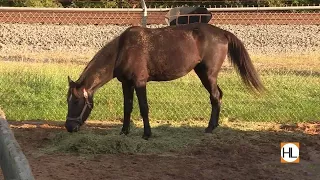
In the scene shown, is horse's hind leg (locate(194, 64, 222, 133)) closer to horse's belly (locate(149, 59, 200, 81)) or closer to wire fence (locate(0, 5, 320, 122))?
horse's belly (locate(149, 59, 200, 81))

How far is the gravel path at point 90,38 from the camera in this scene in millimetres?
17523

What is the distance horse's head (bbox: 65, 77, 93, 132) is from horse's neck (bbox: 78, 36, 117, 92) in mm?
→ 153

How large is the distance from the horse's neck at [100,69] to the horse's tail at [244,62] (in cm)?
179

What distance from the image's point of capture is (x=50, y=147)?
6371 mm

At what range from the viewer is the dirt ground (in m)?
5.19

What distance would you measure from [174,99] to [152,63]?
2382mm

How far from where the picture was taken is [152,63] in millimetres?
6965

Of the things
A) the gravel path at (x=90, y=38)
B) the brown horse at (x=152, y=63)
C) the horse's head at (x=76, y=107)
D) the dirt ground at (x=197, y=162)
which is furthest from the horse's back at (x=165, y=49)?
the gravel path at (x=90, y=38)

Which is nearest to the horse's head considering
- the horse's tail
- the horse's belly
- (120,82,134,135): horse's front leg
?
(120,82,134,135): horse's front leg

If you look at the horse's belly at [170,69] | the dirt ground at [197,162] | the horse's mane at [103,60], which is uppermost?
the horse's mane at [103,60]

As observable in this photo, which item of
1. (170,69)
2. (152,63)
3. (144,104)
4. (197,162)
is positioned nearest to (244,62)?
(170,69)

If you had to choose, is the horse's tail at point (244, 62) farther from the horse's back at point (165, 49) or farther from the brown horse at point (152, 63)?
the horse's back at point (165, 49)

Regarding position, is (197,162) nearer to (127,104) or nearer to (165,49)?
(127,104)

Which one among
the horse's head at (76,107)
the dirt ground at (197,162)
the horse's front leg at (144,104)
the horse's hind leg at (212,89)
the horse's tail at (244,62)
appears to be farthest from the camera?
the horse's tail at (244,62)
